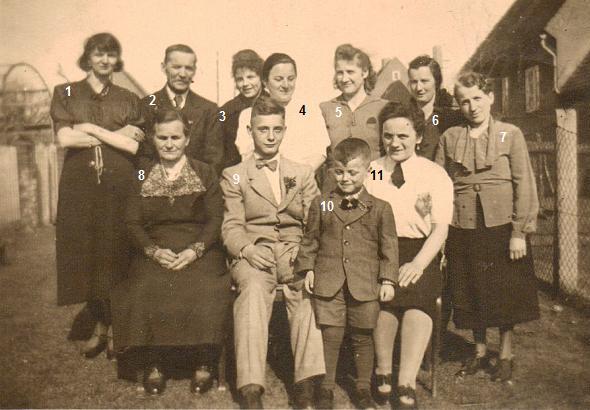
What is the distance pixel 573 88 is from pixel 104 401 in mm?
4052

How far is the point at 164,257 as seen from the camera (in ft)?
10.5

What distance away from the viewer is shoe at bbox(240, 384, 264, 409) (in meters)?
2.83

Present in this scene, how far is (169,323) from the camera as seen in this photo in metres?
3.05

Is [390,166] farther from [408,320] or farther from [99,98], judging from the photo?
[99,98]

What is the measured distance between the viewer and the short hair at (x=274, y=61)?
12.3ft

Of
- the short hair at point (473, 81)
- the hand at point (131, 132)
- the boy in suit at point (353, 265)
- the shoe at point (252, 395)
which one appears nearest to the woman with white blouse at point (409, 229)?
the boy in suit at point (353, 265)

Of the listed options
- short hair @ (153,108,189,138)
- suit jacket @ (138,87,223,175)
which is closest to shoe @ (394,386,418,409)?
suit jacket @ (138,87,223,175)

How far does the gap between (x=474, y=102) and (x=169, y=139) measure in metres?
1.86

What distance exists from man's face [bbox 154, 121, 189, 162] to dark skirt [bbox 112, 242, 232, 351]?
74 cm

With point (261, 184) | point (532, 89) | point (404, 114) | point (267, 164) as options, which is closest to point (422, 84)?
point (404, 114)

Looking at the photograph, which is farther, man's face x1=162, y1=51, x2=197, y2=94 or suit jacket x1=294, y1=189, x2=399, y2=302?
man's face x1=162, y1=51, x2=197, y2=94

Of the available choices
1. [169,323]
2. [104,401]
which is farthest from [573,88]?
[104,401]

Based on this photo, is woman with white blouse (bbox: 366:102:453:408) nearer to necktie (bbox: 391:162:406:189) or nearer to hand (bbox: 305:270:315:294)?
necktie (bbox: 391:162:406:189)

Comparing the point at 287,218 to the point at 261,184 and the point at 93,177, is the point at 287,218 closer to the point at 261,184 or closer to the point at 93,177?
the point at 261,184
